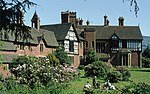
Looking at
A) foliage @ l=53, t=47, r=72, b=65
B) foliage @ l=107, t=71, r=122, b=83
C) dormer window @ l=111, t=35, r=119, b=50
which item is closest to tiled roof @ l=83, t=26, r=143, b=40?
dormer window @ l=111, t=35, r=119, b=50

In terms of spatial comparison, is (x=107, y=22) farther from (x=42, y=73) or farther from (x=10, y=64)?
(x=42, y=73)

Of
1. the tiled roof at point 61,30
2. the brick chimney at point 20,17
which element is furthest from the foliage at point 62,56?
the brick chimney at point 20,17

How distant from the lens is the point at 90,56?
73250 millimetres

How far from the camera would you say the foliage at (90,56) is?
7269cm

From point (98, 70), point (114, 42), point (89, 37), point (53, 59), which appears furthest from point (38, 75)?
point (114, 42)

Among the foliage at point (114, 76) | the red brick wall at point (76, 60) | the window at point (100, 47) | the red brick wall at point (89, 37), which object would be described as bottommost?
the foliage at point (114, 76)

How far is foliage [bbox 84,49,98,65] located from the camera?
238 ft

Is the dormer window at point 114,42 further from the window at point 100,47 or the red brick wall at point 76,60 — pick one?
the red brick wall at point 76,60

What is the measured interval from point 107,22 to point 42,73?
56802 millimetres

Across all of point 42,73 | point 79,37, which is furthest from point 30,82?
point 79,37

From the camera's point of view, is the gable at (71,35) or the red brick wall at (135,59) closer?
the gable at (71,35)

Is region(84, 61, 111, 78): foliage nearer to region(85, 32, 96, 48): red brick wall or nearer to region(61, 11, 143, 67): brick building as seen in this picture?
region(61, 11, 143, 67): brick building

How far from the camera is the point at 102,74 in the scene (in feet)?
156

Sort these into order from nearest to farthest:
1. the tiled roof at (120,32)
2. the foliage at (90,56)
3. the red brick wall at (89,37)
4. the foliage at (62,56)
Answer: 1. the foliage at (62,56)
2. the foliage at (90,56)
3. the red brick wall at (89,37)
4. the tiled roof at (120,32)
